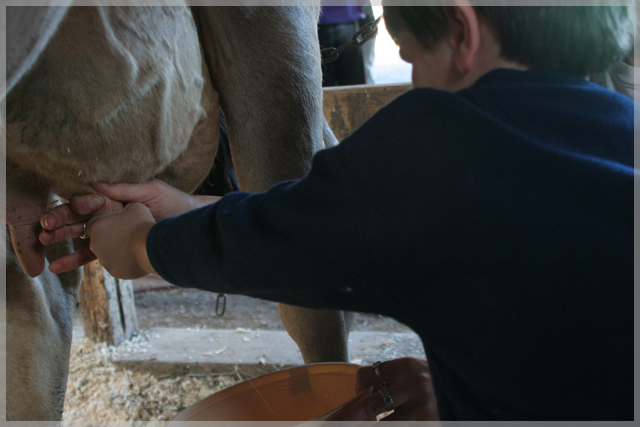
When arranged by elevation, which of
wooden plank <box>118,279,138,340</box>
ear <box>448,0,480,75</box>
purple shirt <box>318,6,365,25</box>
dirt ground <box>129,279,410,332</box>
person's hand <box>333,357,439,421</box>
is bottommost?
dirt ground <box>129,279,410,332</box>

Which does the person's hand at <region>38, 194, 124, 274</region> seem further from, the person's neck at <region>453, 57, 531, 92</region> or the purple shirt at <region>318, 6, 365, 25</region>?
the purple shirt at <region>318, 6, 365, 25</region>

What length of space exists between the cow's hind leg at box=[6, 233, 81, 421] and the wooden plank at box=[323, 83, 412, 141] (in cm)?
86

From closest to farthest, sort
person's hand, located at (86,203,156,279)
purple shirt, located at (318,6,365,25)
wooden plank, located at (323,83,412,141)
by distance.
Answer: person's hand, located at (86,203,156,279) < wooden plank, located at (323,83,412,141) < purple shirt, located at (318,6,365,25)

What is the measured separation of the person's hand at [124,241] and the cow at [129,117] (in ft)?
0.38

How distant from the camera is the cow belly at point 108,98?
79cm

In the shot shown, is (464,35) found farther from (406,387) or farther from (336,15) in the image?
(336,15)

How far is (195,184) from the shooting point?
3.63 feet

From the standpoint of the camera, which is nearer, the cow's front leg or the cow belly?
the cow belly

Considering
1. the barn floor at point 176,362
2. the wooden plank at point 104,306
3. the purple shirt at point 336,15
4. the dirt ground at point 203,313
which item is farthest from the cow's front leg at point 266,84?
the purple shirt at point 336,15

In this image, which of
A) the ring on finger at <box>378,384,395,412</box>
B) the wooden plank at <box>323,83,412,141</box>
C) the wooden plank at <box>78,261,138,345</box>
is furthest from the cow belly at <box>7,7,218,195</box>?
the wooden plank at <box>78,261,138,345</box>

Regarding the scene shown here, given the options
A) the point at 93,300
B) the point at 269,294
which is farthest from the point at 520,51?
the point at 93,300

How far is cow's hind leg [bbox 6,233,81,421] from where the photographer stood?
1037 millimetres

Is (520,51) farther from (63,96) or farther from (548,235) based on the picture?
(63,96)

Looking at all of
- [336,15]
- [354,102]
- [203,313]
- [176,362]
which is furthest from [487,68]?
[336,15]
